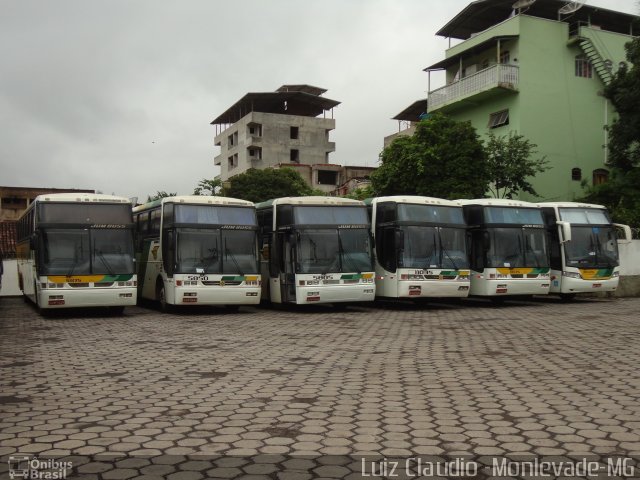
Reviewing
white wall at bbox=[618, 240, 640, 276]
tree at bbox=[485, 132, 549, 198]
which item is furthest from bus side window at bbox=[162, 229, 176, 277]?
tree at bbox=[485, 132, 549, 198]

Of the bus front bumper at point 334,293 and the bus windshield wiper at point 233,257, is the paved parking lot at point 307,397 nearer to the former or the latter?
the bus front bumper at point 334,293

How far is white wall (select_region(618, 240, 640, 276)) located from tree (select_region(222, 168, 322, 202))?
32.2m

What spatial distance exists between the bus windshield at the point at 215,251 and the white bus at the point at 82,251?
4.48 ft

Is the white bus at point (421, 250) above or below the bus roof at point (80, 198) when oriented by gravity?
below

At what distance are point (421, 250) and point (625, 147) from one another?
52.3 feet

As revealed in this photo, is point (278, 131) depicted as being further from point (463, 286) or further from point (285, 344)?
point (285, 344)

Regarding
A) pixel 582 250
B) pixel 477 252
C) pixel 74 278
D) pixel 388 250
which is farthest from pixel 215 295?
pixel 582 250

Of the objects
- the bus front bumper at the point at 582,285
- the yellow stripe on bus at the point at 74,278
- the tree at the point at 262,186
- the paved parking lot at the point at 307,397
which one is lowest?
the paved parking lot at the point at 307,397

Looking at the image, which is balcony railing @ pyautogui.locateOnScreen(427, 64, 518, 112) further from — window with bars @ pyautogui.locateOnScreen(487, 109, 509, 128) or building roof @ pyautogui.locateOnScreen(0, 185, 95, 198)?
building roof @ pyautogui.locateOnScreen(0, 185, 95, 198)

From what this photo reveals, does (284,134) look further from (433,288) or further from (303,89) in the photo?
(433,288)

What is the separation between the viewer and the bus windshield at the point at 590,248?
20422 millimetres

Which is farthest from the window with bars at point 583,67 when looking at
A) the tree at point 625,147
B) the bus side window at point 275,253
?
the bus side window at point 275,253

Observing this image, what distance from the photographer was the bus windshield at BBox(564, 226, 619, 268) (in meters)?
20.4

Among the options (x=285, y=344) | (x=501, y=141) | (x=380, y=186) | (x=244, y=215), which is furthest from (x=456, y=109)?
(x=285, y=344)
